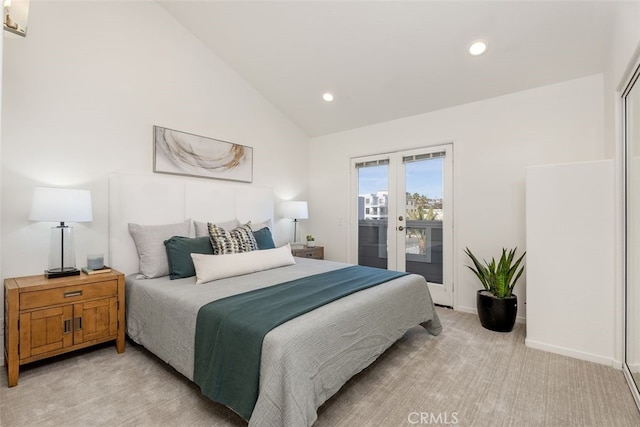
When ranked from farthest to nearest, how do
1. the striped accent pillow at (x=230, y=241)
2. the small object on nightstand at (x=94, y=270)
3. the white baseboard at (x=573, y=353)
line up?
the striped accent pillow at (x=230, y=241), the small object on nightstand at (x=94, y=270), the white baseboard at (x=573, y=353)

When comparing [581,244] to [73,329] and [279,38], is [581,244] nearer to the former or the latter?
[279,38]

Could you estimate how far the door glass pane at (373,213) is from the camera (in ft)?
14.0

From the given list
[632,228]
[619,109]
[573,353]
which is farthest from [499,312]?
[619,109]

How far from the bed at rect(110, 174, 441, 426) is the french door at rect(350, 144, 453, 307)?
3.67 feet

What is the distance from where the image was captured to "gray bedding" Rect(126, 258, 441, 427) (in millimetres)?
1444

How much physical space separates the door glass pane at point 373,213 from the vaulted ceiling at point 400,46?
0.78 meters

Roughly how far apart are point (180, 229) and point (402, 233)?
2.66m

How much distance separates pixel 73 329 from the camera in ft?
7.39

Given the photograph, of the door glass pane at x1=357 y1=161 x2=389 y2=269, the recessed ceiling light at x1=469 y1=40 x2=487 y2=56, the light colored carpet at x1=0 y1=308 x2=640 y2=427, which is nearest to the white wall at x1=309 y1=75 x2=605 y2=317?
the door glass pane at x1=357 y1=161 x2=389 y2=269

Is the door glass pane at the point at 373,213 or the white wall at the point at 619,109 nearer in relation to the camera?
the white wall at the point at 619,109

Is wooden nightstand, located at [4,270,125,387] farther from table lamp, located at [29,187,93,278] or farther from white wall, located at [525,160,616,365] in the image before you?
white wall, located at [525,160,616,365]

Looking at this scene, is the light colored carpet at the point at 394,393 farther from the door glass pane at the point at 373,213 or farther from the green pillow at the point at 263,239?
the door glass pane at the point at 373,213

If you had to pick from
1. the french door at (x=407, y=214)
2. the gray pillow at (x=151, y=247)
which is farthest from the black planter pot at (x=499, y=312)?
the gray pillow at (x=151, y=247)

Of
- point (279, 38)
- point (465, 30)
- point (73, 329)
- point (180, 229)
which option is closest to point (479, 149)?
point (465, 30)
